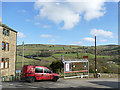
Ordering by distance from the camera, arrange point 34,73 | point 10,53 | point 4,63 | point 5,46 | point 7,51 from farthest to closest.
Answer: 1. point 10,53
2. point 7,51
3. point 5,46
4. point 4,63
5. point 34,73

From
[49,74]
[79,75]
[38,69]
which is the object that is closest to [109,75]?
[79,75]

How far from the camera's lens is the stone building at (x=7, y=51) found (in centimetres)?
2059

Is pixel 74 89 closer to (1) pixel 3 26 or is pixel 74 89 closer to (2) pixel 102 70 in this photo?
(2) pixel 102 70

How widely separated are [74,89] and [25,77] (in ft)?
17.2

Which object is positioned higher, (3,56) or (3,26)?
(3,26)

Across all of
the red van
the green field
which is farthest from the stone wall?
the red van

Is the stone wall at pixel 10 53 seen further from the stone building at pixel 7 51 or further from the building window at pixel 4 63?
the building window at pixel 4 63

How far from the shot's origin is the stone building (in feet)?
67.6

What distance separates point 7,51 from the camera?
2214cm

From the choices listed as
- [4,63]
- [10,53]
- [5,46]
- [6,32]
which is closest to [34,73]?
[4,63]

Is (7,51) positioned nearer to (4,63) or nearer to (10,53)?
(10,53)

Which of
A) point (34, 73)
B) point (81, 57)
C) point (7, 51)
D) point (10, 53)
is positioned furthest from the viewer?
point (81, 57)

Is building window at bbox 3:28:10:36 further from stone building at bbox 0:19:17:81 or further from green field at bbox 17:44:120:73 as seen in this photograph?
green field at bbox 17:44:120:73

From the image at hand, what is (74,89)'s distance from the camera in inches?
395
